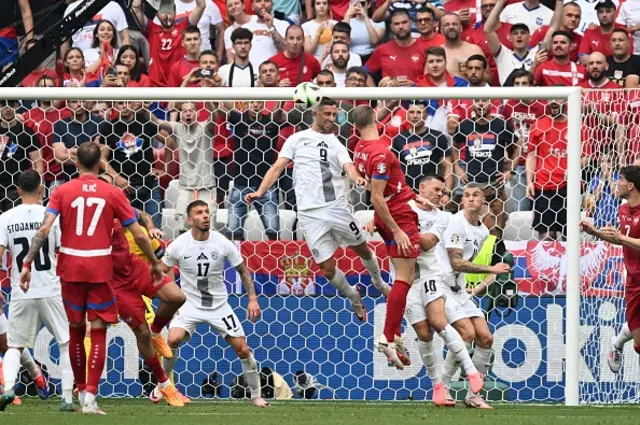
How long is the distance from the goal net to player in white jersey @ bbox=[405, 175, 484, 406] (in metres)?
1.13

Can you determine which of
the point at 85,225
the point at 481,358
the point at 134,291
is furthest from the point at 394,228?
the point at 85,225

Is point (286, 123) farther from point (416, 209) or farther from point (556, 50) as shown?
point (556, 50)

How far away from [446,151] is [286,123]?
1616mm

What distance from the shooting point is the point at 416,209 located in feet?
37.9

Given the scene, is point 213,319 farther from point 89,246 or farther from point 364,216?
point 89,246

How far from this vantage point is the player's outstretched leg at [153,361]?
1105cm

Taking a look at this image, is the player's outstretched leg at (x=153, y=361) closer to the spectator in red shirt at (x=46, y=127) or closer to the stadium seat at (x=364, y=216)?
the spectator in red shirt at (x=46, y=127)

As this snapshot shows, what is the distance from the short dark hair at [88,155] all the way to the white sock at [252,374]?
2750 millimetres

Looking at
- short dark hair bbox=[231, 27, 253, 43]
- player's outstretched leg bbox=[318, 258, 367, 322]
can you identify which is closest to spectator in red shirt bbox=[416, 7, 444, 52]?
short dark hair bbox=[231, 27, 253, 43]

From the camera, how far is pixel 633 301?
10.9m

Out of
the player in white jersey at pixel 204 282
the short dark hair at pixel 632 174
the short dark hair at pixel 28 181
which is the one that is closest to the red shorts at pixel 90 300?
the short dark hair at pixel 28 181

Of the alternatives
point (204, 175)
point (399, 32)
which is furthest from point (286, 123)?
point (399, 32)

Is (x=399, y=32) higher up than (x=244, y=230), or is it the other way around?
(x=399, y=32)

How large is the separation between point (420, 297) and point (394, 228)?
3.31 feet
